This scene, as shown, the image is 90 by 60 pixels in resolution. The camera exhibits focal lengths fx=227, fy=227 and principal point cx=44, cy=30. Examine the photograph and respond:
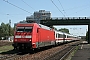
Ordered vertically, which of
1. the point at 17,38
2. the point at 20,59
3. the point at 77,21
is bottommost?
the point at 20,59

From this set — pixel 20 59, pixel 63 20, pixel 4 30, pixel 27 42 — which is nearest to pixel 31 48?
pixel 27 42

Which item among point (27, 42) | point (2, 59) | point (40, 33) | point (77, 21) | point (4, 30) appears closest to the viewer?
point (2, 59)

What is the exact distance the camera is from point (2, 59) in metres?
18.0

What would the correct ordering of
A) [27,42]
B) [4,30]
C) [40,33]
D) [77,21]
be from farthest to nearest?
[4,30] < [77,21] < [40,33] < [27,42]

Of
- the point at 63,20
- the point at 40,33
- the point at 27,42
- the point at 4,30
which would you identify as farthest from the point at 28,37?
the point at 4,30

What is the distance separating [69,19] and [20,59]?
2009 inches

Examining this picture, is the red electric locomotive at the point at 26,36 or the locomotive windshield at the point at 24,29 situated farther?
the locomotive windshield at the point at 24,29

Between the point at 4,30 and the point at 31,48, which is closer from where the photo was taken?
the point at 31,48

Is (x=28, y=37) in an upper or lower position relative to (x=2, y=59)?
upper

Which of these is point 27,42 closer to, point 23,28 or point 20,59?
point 23,28

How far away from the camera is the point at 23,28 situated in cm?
2483

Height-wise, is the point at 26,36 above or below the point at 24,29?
below

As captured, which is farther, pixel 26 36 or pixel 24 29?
pixel 24 29

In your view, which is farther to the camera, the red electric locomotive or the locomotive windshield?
the locomotive windshield
